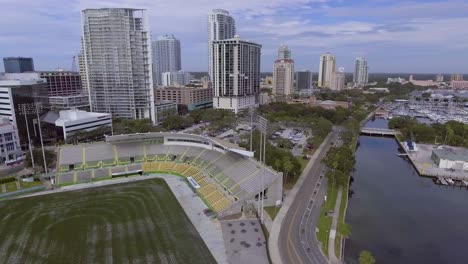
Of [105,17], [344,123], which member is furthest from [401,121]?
[105,17]

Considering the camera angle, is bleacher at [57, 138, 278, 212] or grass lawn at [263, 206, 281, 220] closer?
grass lawn at [263, 206, 281, 220]

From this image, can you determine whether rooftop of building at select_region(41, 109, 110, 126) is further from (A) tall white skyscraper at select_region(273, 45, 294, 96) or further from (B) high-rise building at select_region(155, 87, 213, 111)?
(A) tall white skyscraper at select_region(273, 45, 294, 96)

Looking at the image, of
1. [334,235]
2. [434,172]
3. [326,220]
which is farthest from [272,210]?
[434,172]

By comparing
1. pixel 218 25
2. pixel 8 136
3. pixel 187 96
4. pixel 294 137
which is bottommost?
pixel 294 137

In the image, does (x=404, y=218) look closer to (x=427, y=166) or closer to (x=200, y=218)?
(x=427, y=166)

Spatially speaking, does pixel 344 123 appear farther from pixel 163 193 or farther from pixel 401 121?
pixel 163 193

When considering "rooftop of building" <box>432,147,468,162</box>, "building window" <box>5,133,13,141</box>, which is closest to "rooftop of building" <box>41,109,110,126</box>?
"building window" <box>5,133,13,141</box>

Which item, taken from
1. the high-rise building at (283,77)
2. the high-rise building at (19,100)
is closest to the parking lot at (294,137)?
the high-rise building at (19,100)

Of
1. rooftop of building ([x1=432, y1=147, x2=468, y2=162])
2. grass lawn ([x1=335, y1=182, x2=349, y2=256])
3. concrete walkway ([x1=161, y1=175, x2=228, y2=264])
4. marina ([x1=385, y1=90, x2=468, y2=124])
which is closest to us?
concrete walkway ([x1=161, y1=175, x2=228, y2=264])
